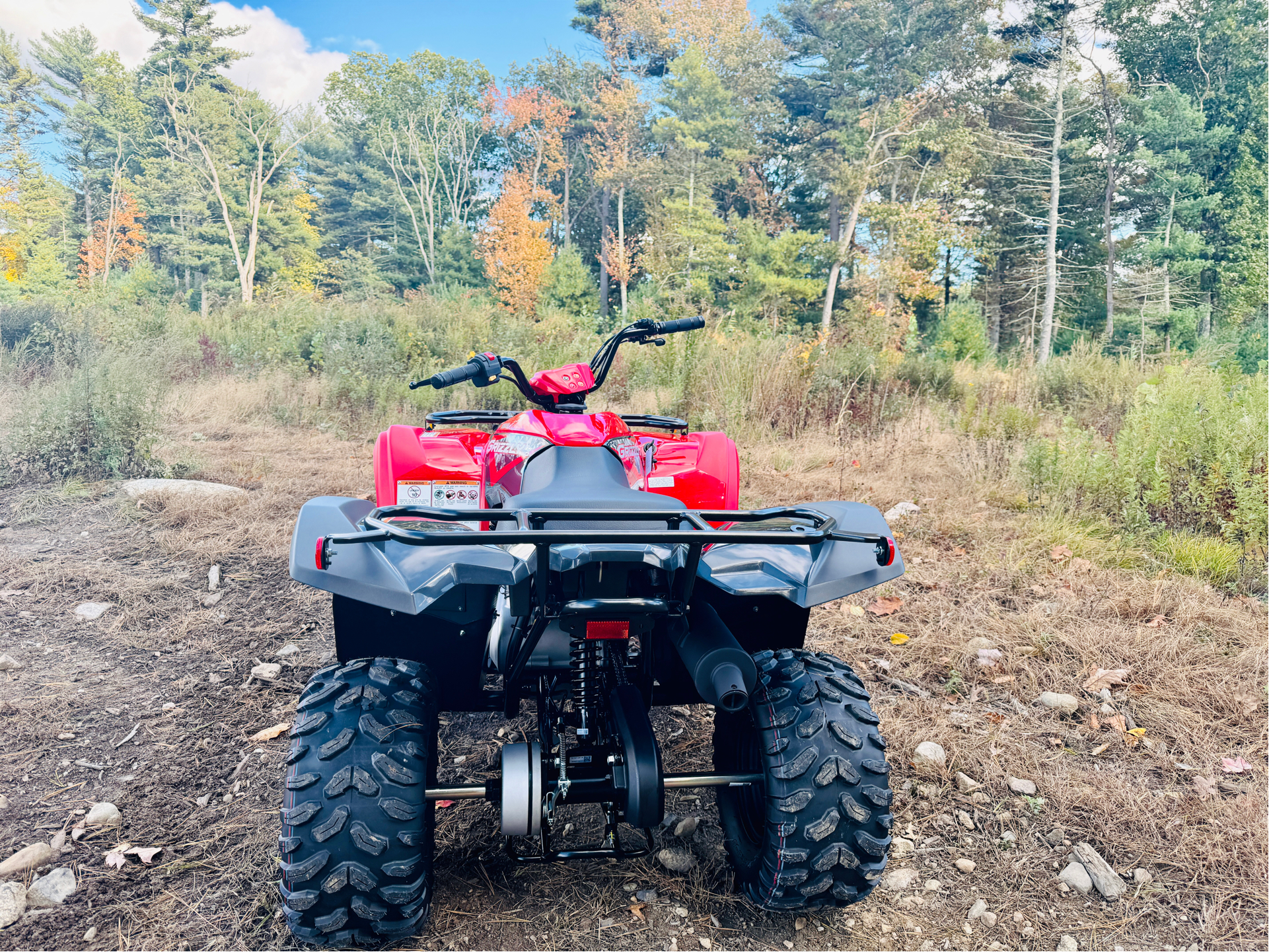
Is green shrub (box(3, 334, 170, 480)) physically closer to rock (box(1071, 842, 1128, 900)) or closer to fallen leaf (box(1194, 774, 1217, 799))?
rock (box(1071, 842, 1128, 900))

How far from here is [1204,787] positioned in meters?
2.33

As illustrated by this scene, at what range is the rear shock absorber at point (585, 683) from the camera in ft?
5.16

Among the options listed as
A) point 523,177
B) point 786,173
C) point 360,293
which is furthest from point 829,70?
point 360,293

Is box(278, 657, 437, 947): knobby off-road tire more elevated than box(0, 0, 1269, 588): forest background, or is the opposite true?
box(0, 0, 1269, 588): forest background

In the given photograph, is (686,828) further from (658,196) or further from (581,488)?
(658,196)

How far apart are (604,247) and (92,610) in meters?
21.6

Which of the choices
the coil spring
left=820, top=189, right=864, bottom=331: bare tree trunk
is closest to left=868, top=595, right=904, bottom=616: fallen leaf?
the coil spring

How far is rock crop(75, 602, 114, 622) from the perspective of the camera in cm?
344

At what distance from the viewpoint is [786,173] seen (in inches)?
914

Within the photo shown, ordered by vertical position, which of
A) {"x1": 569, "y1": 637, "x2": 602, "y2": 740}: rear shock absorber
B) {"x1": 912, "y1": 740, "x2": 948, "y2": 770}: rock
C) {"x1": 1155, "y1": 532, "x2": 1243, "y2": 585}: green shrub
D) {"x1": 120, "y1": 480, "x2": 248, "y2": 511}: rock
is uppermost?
{"x1": 569, "y1": 637, "x2": 602, "y2": 740}: rear shock absorber

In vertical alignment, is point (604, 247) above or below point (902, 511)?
above

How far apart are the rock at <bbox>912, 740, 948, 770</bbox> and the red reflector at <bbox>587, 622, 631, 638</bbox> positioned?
146 cm

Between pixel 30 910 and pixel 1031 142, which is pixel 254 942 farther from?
pixel 1031 142

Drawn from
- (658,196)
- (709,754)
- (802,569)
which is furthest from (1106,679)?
(658,196)
